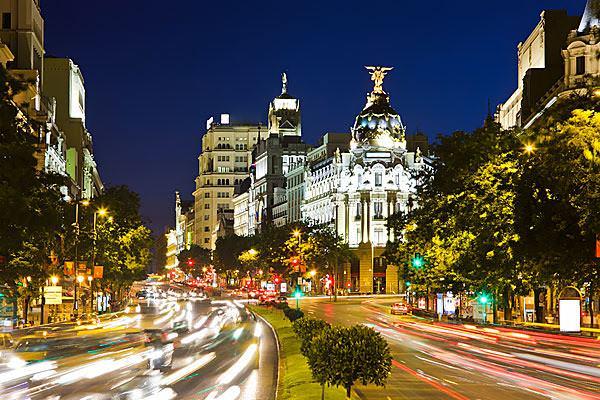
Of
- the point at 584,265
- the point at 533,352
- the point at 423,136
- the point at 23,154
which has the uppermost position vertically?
the point at 423,136

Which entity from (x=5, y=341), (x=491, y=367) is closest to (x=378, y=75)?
(x=5, y=341)

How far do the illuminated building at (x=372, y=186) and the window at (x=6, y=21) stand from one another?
7356 cm

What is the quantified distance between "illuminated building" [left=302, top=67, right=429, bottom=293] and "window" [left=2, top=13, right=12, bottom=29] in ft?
241

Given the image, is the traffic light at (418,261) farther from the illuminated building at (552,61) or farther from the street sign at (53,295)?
the street sign at (53,295)

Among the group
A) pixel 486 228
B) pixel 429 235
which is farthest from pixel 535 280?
pixel 429 235

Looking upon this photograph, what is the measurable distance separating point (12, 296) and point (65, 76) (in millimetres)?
62991

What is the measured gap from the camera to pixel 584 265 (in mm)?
44156

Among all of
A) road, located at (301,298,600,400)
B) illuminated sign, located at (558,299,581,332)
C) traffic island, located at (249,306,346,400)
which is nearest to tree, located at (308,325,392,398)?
traffic island, located at (249,306,346,400)

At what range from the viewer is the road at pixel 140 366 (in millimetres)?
28797

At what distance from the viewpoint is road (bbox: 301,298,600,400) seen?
27.8 metres

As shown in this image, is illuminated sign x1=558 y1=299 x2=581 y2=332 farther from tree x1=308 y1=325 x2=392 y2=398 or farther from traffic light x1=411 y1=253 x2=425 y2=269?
tree x1=308 y1=325 x2=392 y2=398

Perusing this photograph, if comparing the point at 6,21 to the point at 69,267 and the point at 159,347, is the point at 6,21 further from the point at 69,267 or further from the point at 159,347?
the point at 159,347

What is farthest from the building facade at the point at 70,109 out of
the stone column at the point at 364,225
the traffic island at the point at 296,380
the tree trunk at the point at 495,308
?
the traffic island at the point at 296,380

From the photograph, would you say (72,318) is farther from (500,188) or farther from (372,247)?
(372,247)
